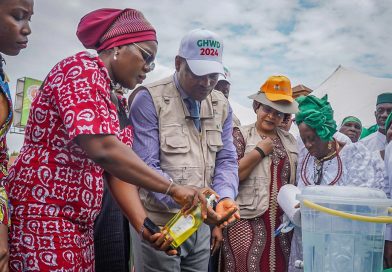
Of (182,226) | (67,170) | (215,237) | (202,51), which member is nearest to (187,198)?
(182,226)

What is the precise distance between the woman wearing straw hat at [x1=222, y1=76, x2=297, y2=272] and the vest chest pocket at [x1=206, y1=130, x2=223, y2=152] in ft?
1.79

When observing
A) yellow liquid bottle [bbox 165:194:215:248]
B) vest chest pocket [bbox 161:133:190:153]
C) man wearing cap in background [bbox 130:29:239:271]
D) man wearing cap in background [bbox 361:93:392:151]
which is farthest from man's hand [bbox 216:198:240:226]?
man wearing cap in background [bbox 361:93:392:151]

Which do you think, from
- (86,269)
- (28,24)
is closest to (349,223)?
(86,269)

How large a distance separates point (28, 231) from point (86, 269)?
268 millimetres

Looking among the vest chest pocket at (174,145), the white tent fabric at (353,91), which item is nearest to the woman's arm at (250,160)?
the vest chest pocket at (174,145)

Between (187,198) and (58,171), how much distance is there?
46 centimetres

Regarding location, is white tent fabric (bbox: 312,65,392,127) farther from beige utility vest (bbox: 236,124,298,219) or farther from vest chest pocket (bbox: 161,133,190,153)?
vest chest pocket (bbox: 161,133,190,153)

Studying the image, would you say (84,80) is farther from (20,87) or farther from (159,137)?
(20,87)

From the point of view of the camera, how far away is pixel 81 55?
1520 mm

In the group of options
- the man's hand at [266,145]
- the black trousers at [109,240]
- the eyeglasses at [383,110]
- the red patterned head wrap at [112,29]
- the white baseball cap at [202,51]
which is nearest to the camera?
the red patterned head wrap at [112,29]

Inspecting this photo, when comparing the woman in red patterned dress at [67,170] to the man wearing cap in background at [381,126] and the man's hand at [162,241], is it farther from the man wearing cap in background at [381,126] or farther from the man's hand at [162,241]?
the man wearing cap in background at [381,126]

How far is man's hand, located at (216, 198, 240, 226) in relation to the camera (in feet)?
6.06

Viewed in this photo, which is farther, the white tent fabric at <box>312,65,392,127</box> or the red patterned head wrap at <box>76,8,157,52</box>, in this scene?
the white tent fabric at <box>312,65,392,127</box>

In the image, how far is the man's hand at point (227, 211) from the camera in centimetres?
185
